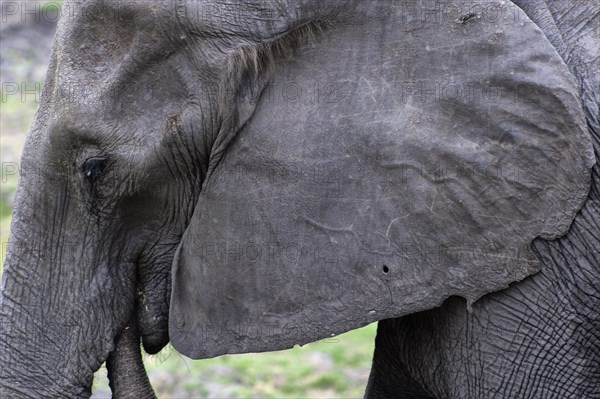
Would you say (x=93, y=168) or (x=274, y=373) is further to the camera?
(x=274, y=373)

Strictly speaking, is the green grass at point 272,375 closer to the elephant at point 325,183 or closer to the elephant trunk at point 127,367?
the elephant trunk at point 127,367

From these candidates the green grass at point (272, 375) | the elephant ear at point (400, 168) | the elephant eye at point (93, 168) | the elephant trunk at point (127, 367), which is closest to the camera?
the elephant ear at point (400, 168)

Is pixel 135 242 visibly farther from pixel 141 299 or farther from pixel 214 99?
pixel 214 99

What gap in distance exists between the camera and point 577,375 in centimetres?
320

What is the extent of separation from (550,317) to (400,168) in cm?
56

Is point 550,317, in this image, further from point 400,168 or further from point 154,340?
point 154,340

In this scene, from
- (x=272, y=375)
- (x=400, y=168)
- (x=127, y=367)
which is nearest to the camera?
(x=400, y=168)

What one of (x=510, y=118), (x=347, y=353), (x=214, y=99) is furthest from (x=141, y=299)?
(x=347, y=353)

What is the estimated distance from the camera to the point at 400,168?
10.1ft

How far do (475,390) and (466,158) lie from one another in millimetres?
647

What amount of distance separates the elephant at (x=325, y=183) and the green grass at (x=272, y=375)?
2375 mm

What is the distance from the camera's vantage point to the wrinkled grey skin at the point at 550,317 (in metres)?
3.10

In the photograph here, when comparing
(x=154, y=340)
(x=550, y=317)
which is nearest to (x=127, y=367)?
(x=154, y=340)

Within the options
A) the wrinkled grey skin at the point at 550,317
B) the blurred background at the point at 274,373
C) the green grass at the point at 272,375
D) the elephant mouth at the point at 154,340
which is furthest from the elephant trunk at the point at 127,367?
the green grass at the point at 272,375
